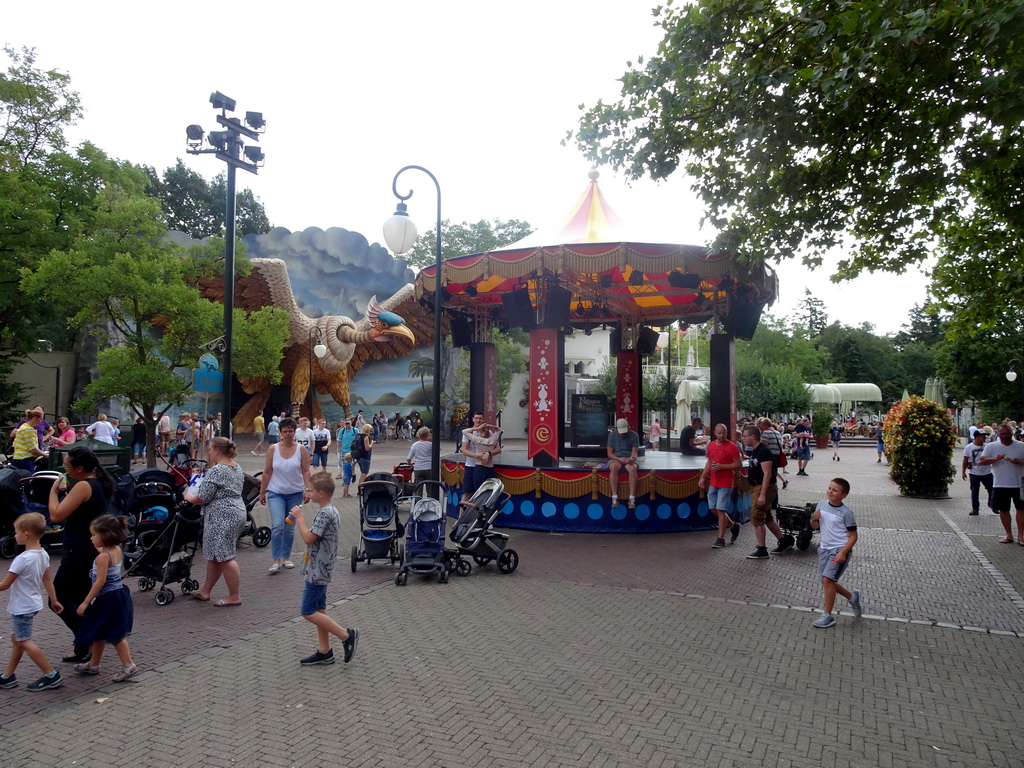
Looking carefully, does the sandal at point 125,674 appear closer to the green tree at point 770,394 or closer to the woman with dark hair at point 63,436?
the woman with dark hair at point 63,436

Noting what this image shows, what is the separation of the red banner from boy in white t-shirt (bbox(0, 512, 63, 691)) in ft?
25.3

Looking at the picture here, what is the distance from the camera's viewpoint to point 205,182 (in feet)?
148

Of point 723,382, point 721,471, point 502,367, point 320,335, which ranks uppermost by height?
point 320,335

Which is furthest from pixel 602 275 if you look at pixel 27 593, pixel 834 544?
pixel 27 593

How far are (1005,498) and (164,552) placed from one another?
35.7 ft

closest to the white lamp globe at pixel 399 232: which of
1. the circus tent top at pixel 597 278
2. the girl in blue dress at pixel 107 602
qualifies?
the circus tent top at pixel 597 278

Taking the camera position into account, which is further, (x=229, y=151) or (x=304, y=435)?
(x=304, y=435)

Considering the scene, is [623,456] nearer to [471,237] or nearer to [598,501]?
[598,501]

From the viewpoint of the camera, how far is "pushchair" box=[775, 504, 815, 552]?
9578 mm

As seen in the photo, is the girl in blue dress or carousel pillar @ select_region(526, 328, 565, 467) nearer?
the girl in blue dress

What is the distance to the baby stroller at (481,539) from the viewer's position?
8000 millimetres

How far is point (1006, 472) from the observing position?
32.7ft

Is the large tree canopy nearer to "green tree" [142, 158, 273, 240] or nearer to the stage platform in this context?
the stage platform

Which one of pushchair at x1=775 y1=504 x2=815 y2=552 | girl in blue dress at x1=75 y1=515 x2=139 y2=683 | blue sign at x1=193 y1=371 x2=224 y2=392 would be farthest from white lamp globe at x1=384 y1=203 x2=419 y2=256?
pushchair at x1=775 y1=504 x2=815 y2=552
